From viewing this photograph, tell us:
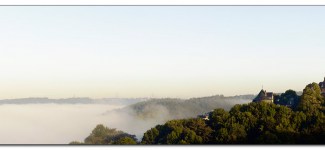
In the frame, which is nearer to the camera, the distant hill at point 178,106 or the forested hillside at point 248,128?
the forested hillside at point 248,128

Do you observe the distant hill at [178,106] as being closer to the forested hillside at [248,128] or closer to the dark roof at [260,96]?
the dark roof at [260,96]

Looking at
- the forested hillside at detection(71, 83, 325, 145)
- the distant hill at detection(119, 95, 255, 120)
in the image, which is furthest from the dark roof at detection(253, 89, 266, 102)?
the forested hillside at detection(71, 83, 325, 145)

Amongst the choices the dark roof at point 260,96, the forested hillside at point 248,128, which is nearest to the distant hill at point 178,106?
the dark roof at point 260,96

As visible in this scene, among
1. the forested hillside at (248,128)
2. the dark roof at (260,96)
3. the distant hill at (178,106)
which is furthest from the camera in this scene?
the dark roof at (260,96)

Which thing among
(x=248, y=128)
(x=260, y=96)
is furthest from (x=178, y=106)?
(x=260, y=96)

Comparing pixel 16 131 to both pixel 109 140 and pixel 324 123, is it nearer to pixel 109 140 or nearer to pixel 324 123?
pixel 109 140

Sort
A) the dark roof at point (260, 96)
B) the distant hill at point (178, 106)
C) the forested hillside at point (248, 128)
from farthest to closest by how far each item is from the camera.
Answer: the dark roof at point (260, 96) < the distant hill at point (178, 106) < the forested hillside at point (248, 128)

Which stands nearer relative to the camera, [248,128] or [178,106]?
[248,128]

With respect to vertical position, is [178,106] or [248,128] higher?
[178,106]

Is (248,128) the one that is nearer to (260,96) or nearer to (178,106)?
(178,106)

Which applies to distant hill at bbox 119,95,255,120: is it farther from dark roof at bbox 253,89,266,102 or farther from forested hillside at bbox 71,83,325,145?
forested hillside at bbox 71,83,325,145

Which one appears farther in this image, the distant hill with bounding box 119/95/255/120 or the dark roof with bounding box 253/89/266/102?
the dark roof with bounding box 253/89/266/102
